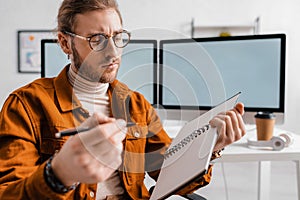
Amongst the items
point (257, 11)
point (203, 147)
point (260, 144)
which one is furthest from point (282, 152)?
point (257, 11)

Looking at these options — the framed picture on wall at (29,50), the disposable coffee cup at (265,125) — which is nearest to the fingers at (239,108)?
the disposable coffee cup at (265,125)

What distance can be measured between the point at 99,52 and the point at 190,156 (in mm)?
302

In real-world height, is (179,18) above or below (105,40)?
above

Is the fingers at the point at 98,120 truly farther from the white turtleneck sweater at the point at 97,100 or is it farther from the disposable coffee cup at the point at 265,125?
the disposable coffee cup at the point at 265,125

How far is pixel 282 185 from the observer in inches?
107

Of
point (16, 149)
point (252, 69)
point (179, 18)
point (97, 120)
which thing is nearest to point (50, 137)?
point (16, 149)

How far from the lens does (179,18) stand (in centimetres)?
301

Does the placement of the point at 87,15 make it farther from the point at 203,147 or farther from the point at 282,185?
the point at 282,185

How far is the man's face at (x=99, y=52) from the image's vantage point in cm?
80

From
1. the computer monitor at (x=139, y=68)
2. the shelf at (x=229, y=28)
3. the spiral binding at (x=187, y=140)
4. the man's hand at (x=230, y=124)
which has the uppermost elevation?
the shelf at (x=229, y=28)

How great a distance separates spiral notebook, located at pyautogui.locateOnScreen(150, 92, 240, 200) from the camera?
2.03ft

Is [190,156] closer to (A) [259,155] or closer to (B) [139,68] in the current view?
(B) [139,68]

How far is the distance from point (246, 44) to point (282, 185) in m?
1.52

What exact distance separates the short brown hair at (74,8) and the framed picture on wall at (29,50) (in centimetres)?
231
